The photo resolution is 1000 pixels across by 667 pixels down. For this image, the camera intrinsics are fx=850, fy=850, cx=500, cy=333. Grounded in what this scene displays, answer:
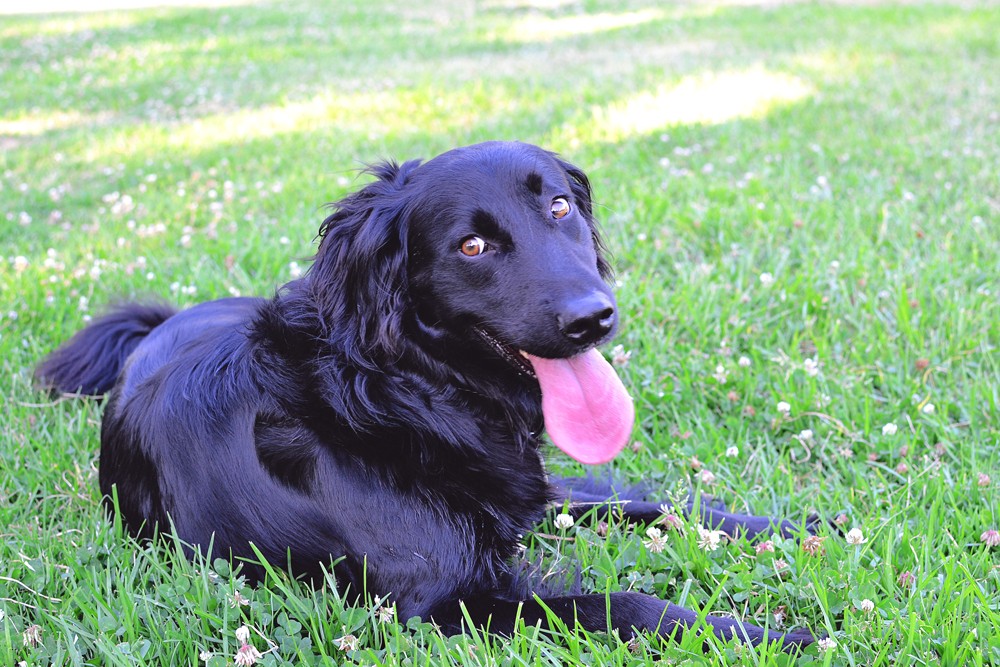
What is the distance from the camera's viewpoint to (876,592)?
2.32 metres

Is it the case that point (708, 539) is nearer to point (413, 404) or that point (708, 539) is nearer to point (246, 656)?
point (413, 404)

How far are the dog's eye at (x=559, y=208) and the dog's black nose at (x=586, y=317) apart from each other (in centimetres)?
43

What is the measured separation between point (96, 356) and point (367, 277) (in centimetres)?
177

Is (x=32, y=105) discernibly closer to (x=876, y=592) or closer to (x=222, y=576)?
(x=222, y=576)

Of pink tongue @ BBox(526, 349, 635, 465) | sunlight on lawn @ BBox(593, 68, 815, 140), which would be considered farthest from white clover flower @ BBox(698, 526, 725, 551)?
sunlight on lawn @ BBox(593, 68, 815, 140)

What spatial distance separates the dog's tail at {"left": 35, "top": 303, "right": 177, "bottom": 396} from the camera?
3553 mm

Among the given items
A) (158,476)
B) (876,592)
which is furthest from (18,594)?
(876,592)

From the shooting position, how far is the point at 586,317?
2.22 meters

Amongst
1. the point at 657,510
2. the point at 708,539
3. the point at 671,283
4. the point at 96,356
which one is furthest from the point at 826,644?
the point at 96,356

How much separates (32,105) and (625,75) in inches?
270

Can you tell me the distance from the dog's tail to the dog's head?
59.1 inches

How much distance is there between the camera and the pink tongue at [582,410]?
238cm

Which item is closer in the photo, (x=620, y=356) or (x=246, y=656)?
Answer: (x=246, y=656)

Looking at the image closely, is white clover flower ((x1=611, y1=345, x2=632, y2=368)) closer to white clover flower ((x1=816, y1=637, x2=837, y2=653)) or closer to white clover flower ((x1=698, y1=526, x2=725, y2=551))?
white clover flower ((x1=698, y1=526, x2=725, y2=551))
